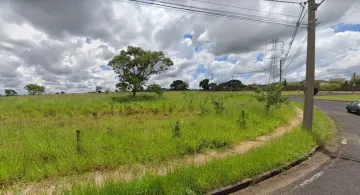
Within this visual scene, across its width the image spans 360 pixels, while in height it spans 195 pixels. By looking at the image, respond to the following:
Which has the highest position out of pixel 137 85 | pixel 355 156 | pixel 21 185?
pixel 137 85

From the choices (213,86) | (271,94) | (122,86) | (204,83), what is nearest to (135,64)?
(122,86)

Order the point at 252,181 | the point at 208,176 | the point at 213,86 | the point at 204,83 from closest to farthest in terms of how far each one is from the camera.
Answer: the point at 208,176, the point at 252,181, the point at 213,86, the point at 204,83

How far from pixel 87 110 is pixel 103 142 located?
1318cm

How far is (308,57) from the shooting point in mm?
7898

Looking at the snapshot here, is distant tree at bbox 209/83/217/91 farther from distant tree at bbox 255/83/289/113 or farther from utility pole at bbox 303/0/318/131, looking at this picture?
utility pole at bbox 303/0/318/131

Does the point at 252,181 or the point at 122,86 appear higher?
the point at 122,86

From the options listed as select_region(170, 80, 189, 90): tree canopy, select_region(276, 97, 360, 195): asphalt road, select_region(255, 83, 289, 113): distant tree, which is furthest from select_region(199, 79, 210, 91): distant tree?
select_region(276, 97, 360, 195): asphalt road

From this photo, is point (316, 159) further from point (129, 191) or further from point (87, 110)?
point (87, 110)

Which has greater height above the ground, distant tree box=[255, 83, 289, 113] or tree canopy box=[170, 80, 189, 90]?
tree canopy box=[170, 80, 189, 90]

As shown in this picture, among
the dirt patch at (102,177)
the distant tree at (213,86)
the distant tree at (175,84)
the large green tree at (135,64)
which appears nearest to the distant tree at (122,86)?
the large green tree at (135,64)

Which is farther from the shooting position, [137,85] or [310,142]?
[137,85]

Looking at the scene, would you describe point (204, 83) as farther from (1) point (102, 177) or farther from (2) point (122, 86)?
(1) point (102, 177)

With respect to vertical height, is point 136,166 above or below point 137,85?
below

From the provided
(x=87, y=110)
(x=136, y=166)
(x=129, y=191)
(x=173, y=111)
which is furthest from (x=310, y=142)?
(x=87, y=110)
